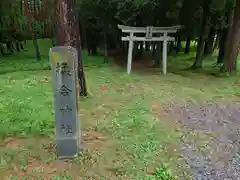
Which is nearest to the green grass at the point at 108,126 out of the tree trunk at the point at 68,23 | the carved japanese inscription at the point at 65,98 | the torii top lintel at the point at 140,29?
the carved japanese inscription at the point at 65,98

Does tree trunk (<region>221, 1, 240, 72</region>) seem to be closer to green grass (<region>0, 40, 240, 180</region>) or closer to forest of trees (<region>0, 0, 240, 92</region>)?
forest of trees (<region>0, 0, 240, 92</region>)

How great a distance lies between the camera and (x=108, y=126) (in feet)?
14.4

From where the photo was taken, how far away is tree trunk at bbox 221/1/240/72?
28.1ft

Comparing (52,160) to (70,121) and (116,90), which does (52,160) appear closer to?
(70,121)

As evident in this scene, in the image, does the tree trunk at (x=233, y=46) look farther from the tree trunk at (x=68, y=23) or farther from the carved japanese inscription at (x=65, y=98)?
the carved japanese inscription at (x=65, y=98)

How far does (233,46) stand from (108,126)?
19.8 feet

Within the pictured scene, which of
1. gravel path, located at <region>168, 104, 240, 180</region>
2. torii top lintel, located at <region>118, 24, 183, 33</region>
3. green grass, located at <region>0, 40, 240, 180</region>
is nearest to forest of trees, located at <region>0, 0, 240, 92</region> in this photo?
torii top lintel, located at <region>118, 24, 183, 33</region>

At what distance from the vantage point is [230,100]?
6.28 metres

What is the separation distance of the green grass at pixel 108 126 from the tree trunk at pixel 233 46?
→ 93 centimetres

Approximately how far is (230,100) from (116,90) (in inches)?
104

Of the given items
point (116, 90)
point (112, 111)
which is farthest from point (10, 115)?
point (116, 90)

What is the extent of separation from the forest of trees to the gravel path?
258 cm

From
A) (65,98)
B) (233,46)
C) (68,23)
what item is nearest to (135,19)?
(233,46)

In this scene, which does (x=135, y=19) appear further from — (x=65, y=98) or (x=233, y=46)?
(x=65, y=98)
